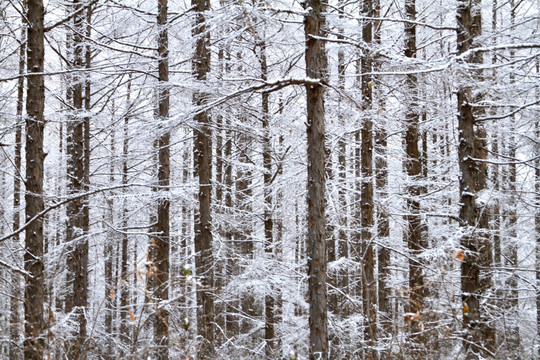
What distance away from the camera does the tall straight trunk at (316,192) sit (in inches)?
222

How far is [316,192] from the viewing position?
19.2 feet

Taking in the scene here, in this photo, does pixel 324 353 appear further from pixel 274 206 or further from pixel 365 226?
pixel 274 206

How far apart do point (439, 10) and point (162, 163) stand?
6.35 meters

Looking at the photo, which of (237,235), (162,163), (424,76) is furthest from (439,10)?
(237,235)

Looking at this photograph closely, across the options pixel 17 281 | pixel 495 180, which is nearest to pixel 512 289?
pixel 495 180

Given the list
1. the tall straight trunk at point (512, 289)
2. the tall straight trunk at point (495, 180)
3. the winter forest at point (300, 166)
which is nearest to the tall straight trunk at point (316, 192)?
the winter forest at point (300, 166)

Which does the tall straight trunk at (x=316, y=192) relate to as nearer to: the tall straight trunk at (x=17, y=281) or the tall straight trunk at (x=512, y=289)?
the tall straight trunk at (x=512, y=289)

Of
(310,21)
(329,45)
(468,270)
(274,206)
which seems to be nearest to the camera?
(310,21)

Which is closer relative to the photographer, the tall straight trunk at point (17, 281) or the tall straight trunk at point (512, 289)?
the tall straight trunk at point (17, 281)

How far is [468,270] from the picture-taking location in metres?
6.69

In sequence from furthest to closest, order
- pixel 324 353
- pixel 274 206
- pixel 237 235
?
pixel 237 235
pixel 274 206
pixel 324 353

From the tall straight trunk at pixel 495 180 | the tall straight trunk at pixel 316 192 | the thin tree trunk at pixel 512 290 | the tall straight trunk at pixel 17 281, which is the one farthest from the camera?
the tall straight trunk at pixel 495 180

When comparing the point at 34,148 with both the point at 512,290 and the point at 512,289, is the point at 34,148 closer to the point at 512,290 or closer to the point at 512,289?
the point at 512,289

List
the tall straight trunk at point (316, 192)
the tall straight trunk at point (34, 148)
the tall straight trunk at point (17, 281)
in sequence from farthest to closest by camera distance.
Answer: the tall straight trunk at point (34, 148)
the tall straight trunk at point (316, 192)
the tall straight trunk at point (17, 281)
